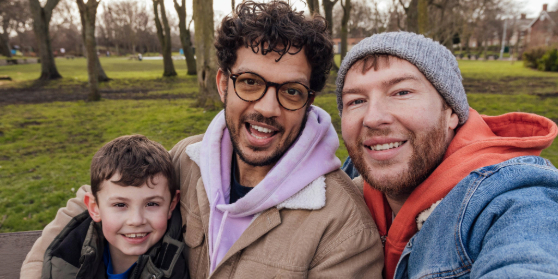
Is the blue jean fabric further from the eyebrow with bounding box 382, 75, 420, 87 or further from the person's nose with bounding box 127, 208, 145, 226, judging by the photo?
the person's nose with bounding box 127, 208, 145, 226

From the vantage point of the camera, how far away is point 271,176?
203 centimetres

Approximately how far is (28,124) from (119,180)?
934 centimetres

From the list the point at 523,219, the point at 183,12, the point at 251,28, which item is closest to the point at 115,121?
the point at 251,28

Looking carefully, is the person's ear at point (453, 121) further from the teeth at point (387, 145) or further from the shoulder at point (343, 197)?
the shoulder at point (343, 197)

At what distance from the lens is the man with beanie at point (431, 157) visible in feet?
4.73

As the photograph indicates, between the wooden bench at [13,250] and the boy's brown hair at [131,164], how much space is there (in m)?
0.72

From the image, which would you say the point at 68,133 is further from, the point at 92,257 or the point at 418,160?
the point at 418,160

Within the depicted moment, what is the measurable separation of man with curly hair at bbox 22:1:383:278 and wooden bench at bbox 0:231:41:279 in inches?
10.0

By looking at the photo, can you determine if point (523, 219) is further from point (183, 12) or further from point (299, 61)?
point (183, 12)

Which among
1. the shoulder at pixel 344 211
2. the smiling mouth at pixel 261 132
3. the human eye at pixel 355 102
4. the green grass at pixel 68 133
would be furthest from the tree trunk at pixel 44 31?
the shoulder at pixel 344 211

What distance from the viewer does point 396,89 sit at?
1.89m

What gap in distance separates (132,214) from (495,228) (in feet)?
6.53

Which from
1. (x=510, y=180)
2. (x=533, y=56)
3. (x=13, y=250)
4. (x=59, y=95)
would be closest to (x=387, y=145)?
(x=510, y=180)

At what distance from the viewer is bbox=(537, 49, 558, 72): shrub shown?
2436 cm
